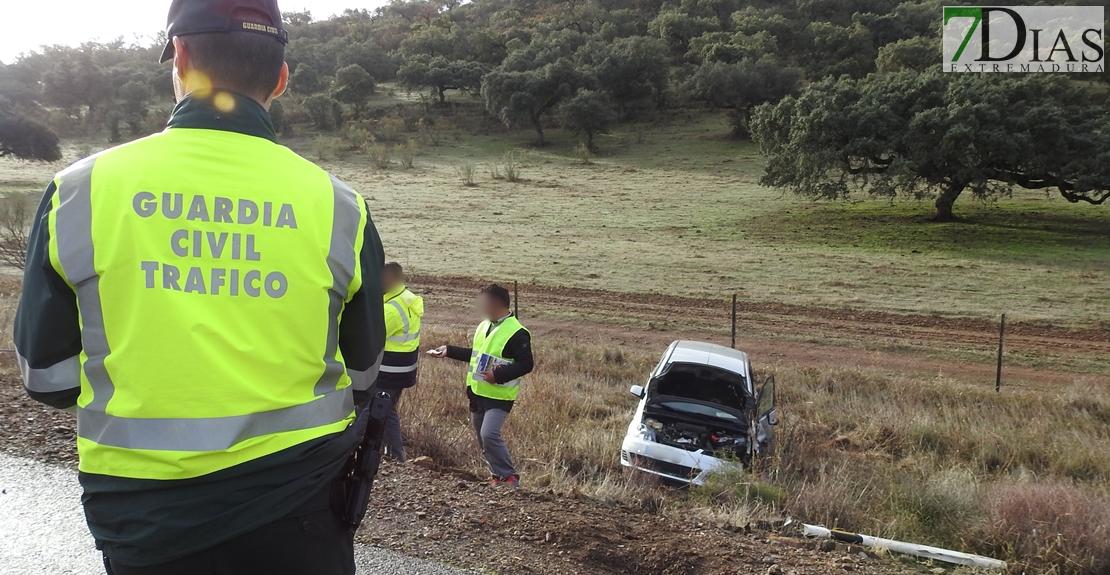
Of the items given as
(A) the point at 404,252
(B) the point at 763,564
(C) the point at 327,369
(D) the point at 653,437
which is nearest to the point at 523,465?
(D) the point at 653,437

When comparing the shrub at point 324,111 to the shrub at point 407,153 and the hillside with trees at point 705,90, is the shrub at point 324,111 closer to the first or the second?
the hillside with trees at point 705,90

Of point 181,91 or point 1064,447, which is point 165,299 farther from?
point 1064,447

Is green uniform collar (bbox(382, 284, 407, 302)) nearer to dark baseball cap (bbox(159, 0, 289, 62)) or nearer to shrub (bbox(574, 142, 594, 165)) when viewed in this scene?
dark baseball cap (bbox(159, 0, 289, 62))

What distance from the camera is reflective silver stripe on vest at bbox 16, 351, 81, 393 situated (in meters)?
1.65

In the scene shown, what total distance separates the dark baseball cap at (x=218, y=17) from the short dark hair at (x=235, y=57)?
1 centimetres

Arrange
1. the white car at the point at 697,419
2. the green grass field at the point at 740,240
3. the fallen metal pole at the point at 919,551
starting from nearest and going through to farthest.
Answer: the fallen metal pole at the point at 919,551 < the white car at the point at 697,419 < the green grass field at the point at 740,240

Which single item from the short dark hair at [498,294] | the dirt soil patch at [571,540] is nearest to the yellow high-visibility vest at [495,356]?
the short dark hair at [498,294]

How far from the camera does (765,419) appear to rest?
8.40 meters

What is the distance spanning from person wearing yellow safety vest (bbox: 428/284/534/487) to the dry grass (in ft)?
0.96

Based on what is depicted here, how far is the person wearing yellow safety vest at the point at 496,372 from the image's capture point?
6141 mm

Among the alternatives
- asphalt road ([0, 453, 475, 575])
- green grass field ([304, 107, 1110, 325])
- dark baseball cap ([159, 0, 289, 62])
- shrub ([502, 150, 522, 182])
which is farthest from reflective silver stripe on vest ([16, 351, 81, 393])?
shrub ([502, 150, 522, 182])

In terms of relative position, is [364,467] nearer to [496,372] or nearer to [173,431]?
[173,431]

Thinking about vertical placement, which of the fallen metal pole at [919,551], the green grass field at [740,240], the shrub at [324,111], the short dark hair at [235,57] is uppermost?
the shrub at [324,111]

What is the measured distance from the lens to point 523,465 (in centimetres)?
690
